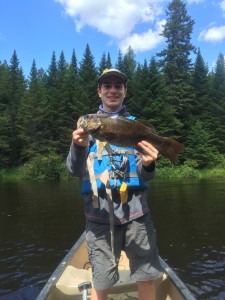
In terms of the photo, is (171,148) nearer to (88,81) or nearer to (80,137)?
(80,137)

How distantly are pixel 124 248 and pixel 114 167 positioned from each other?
83cm


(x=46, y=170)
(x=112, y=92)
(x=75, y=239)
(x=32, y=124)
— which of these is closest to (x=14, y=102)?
(x=32, y=124)

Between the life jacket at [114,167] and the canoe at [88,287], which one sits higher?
the life jacket at [114,167]

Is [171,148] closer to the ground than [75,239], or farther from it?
farther from it

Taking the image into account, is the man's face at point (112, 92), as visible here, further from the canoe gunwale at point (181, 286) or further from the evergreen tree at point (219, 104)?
the evergreen tree at point (219, 104)

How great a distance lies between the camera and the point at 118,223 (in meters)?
3.63

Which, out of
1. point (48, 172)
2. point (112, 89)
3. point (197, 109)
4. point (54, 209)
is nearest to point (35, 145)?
point (48, 172)

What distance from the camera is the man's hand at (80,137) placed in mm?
3332

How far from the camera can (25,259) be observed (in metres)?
10.0

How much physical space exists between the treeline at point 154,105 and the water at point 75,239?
2639cm

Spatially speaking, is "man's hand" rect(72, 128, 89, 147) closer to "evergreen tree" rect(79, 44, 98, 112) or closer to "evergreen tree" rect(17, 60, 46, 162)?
"evergreen tree" rect(17, 60, 46, 162)

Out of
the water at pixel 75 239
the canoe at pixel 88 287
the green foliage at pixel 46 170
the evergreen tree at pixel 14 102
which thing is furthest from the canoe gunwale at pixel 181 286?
the evergreen tree at pixel 14 102

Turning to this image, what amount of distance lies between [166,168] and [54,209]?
24915mm

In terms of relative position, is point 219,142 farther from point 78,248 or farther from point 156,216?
point 78,248
